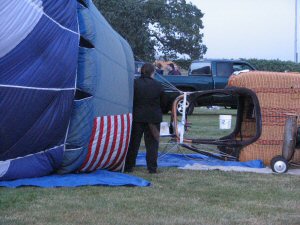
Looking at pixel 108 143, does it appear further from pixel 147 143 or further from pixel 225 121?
pixel 225 121

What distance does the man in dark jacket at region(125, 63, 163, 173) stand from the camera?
9289 millimetres

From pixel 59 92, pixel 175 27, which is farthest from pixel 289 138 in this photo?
pixel 175 27

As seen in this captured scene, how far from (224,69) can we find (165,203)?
15956 millimetres

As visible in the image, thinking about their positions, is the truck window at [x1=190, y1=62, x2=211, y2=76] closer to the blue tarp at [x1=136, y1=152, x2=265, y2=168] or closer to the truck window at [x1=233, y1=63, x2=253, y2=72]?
the truck window at [x1=233, y1=63, x2=253, y2=72]

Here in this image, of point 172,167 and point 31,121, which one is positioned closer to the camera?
point 31,121

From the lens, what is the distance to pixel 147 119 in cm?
926

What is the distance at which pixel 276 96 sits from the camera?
33.0 feet

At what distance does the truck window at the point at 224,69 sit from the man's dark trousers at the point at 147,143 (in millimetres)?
13396

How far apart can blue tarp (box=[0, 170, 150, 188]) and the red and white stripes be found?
23 centimetres

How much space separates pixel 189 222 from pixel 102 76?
117 inches

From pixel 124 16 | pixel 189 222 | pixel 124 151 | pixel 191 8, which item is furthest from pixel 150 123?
pixel 191 8

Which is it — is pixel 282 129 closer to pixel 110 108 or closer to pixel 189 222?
pixel 110 108

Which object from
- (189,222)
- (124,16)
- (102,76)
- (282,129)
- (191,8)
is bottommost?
(189,222)

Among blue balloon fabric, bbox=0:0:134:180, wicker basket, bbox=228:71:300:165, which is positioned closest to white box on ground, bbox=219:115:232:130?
wicker basket, bbox=228:71:300:165
